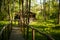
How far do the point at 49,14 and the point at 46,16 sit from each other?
130cm

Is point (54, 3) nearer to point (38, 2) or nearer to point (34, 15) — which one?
point (34, 15)

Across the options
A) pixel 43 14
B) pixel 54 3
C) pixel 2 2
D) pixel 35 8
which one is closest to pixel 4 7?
pixel 2 2

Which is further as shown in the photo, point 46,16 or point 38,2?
point 38,2

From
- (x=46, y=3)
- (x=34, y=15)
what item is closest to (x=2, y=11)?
(x=34, y=15)

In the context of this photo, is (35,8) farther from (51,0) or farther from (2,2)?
(2,2)

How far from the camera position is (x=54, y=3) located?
59.9 metres

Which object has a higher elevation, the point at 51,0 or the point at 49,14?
the point at 51,0

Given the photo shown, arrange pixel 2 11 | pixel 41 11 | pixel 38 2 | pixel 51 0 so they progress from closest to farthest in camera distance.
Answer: pixel 2 11 → pixel 51 0 → pixel 41 11 → pixel 38 2

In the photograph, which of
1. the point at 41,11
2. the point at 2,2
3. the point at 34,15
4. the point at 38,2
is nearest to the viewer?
the point at 2,2

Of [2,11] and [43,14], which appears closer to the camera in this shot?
[2,11]

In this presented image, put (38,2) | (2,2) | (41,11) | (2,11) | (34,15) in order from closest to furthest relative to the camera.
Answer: (2,2), (2,11), (34,15), (41,11), (38,2)

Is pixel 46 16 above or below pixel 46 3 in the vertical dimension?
below

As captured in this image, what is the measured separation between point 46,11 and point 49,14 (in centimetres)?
161

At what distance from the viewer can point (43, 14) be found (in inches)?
2766
